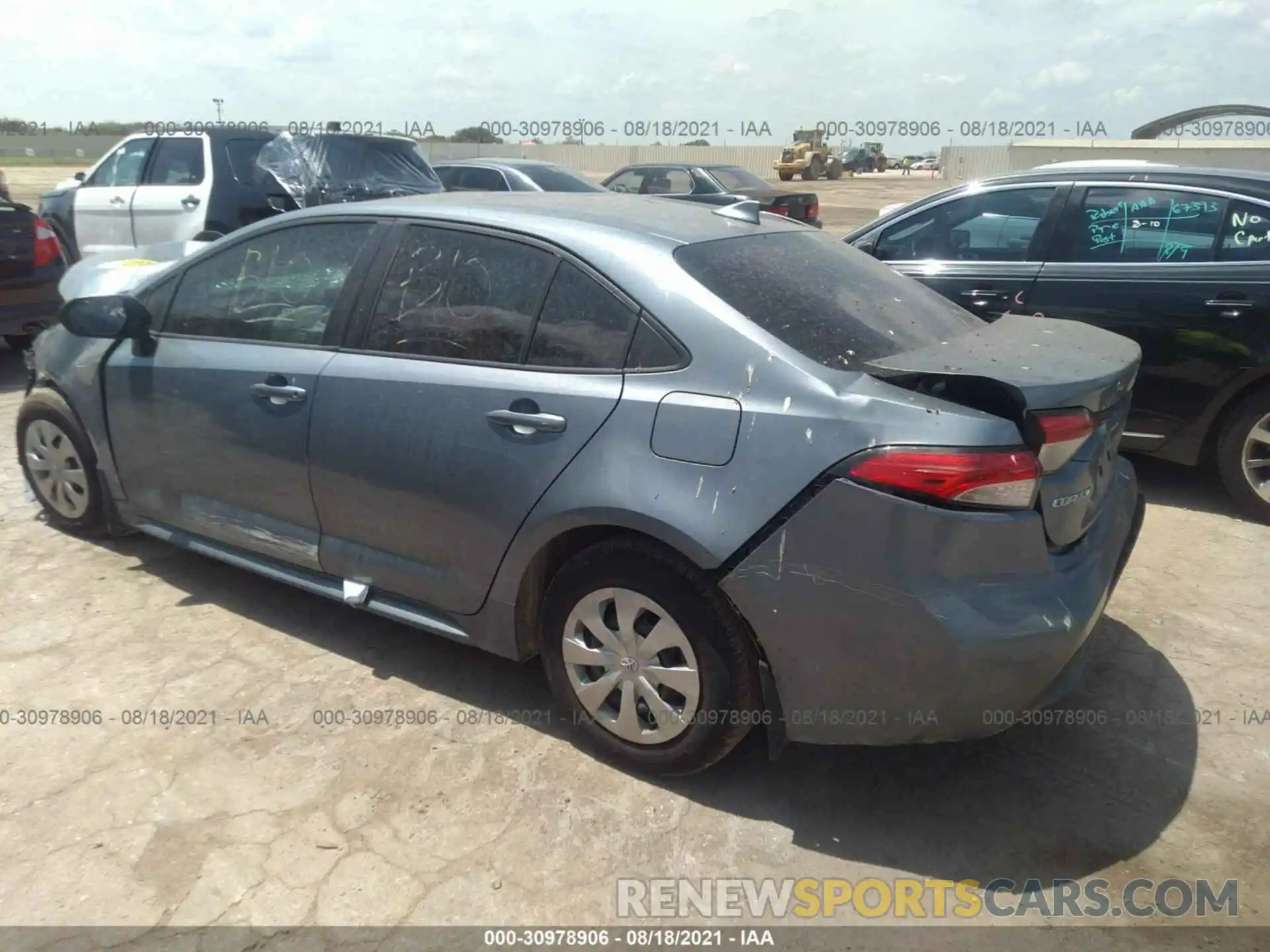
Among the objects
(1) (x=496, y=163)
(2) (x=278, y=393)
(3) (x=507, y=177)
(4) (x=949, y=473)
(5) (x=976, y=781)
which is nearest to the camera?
(4) (x=949, y=473)

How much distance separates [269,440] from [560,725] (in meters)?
1.46

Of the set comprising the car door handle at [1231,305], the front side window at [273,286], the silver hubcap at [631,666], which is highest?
the front side window at [273,286]

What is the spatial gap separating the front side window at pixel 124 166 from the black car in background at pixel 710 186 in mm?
6980

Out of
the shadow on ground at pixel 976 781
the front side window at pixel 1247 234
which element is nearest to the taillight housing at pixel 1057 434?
the shadow on ground at pixel 976 781

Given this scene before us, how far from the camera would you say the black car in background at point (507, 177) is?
10961mm

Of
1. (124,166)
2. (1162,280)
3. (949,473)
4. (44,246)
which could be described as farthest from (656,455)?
(124,166)

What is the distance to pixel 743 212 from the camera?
3518 millimetres

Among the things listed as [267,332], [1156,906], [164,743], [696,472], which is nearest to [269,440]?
[267,332]

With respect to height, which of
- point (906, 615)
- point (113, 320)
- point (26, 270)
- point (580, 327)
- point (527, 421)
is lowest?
point (906, 615)

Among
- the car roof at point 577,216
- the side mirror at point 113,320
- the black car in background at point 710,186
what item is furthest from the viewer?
the black car in background at point 710,186

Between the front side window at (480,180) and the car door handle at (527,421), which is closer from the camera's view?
the car door handle at (527,421)

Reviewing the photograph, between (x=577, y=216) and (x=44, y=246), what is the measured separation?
6410 mm

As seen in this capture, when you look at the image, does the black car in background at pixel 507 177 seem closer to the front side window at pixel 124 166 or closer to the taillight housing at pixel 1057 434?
the front side window at pixel 124 166

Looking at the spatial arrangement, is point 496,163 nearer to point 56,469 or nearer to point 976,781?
point 56,469
